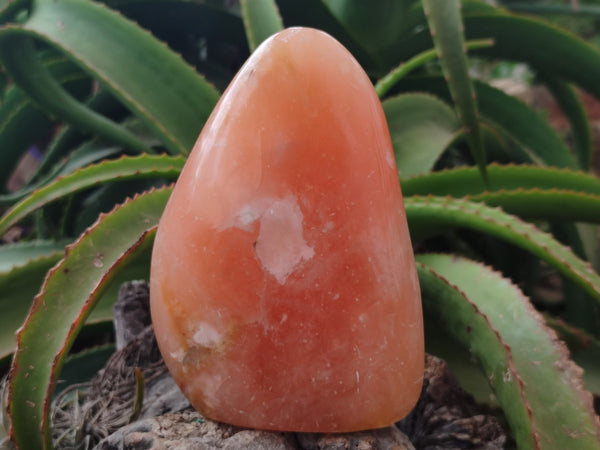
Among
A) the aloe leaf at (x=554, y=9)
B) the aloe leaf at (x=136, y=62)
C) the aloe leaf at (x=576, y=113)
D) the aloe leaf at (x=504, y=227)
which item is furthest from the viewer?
the aloe leaf at (x=554, y=9)

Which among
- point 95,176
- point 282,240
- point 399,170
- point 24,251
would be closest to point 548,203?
point 399,170

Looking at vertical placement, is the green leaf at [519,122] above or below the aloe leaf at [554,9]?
below

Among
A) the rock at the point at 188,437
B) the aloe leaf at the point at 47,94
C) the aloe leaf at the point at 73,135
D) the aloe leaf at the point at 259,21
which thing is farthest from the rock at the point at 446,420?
the aloe leaf at the point at 73,135

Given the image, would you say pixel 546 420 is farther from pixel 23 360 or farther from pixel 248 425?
pixel 23 360

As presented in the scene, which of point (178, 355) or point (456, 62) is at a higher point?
point (456, 62)

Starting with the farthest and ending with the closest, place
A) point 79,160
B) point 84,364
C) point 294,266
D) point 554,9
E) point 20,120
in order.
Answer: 1. point 554,9
2. point 20,120
3. point 79,160
4. point 84,364
5. point 294,266

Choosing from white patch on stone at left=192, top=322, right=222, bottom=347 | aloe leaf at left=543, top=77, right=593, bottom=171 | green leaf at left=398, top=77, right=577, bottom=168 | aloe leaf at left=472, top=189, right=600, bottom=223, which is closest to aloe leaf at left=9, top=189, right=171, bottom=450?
white patch on stone at left=192, top=322, right=222, bottom=347

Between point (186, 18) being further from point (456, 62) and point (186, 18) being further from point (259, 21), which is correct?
point (456, 62)

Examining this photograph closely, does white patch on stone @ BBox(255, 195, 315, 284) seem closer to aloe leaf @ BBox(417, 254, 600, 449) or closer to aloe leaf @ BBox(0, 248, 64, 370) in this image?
aloe leaf @ BBox(417, 254, 600, 449)

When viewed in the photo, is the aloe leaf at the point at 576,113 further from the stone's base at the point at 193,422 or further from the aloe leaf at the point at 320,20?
the stone's base at the point at 193,422
